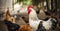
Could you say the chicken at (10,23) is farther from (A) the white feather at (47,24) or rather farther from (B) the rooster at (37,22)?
(A) the white feather at (47,24)

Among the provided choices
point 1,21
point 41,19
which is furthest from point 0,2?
point 41,19

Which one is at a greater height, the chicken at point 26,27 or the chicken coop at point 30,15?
the chicken coop at point 30,15

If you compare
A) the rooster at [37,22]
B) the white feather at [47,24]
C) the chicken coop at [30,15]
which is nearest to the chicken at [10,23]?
the chicken coop at [30,15]

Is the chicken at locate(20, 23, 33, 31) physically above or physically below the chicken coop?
below

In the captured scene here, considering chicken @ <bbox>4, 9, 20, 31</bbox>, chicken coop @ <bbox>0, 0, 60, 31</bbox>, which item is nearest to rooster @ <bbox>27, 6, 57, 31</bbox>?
chicken coop @ <bbox>0, 0, 60, 31</bbox>

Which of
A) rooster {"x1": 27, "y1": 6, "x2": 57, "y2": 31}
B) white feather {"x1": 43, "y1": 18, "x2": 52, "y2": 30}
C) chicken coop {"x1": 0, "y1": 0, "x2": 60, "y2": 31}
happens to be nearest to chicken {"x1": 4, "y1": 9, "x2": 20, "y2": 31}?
chicken coop {"x1": 0, "y1": 0, "x2": 60, "y2": 31}

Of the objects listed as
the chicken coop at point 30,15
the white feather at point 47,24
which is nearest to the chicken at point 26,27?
the chicken coop at point 30,15

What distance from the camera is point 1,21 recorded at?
1009mm

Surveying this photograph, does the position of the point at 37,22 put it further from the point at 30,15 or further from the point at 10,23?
the point at 10,23

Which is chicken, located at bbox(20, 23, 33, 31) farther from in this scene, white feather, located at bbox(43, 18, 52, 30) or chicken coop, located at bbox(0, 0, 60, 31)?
white feather, located at bbox(43, 18, 52, 30)

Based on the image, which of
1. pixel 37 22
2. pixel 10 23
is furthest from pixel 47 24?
pixel 10 23

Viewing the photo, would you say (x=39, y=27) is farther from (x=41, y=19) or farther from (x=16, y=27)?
(x=16, y=27)

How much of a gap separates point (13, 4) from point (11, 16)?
94mm

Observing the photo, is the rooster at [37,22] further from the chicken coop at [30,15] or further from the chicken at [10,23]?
the chicken at [10,23]
